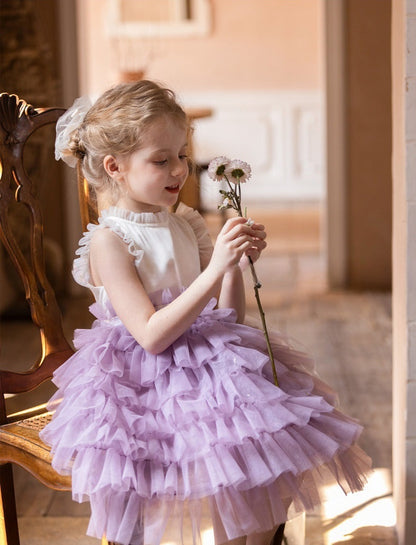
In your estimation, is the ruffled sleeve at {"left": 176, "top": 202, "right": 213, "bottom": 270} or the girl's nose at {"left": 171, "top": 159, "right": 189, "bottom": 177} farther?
the ruffled sleeve at {"left": 176, "top": 202, "right": 213, "bottom": 270}

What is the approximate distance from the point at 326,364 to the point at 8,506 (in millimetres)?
1975

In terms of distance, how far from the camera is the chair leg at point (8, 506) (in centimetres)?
182

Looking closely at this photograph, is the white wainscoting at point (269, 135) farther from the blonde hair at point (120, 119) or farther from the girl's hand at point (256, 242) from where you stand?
the girl's hand at point (256, 242)

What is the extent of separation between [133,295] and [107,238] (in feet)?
0.42

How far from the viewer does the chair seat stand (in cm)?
165

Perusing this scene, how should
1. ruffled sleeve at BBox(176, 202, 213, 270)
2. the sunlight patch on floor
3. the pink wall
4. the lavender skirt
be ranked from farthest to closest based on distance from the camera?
1. the pink wall
2. the sunlight patch on floor
3. ruffled sleeve at BBox(176, 202, 213, 270)
4. the lavender skirt

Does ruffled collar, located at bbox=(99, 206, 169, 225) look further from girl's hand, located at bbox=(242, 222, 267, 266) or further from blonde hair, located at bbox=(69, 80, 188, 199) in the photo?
girl's hand, located at bbox=(242, 222, 267, 266)

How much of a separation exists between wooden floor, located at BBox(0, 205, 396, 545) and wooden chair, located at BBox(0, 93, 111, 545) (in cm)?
42

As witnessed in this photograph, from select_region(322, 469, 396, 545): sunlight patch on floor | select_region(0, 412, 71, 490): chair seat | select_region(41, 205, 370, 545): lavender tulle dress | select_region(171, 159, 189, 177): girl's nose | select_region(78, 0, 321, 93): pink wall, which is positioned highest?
select_region(78, 0, 321, 93): pink wall

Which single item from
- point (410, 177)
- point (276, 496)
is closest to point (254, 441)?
point (276, 496)

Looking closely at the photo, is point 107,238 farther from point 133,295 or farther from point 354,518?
point 354,518

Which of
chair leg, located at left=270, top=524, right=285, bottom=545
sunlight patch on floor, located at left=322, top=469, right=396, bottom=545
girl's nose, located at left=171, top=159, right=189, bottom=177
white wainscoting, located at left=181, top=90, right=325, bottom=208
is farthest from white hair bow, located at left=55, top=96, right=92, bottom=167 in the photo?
white wainscoting, located at left=181, top=90, right=325, bottom=208

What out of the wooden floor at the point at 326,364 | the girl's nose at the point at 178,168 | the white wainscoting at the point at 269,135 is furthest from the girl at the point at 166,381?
the white wainscoting at the point at 269,135

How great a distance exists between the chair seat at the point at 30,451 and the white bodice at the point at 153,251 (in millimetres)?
287
